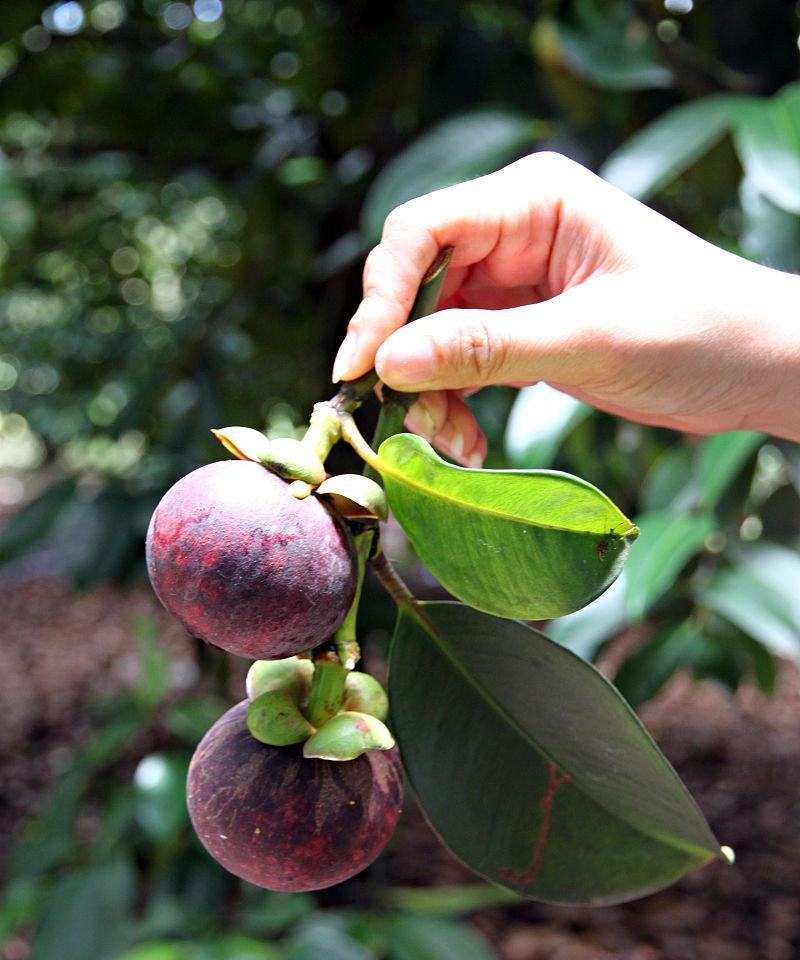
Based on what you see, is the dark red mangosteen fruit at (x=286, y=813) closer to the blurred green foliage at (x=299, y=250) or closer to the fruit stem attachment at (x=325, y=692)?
the fruit stem attachment at (x=325, y=692)

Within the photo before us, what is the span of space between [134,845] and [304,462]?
1535mm

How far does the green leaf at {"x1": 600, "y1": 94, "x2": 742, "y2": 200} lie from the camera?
3.93ft

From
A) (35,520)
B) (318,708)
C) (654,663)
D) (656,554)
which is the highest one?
(318,708)

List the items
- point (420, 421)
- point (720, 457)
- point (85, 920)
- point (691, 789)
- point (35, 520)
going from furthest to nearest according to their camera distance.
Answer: point (691, 789)
point (35, 520)
point (85, 920)
point (720, 457)
point (420, 421)

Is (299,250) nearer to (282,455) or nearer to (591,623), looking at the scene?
(591,623)

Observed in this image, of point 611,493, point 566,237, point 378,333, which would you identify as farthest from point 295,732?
point 611,493

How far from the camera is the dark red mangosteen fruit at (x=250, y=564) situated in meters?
0.46

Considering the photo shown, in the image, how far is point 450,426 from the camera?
30.5 inches

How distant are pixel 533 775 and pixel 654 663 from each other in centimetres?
77

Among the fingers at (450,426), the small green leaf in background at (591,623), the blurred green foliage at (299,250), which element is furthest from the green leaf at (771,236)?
the fingers at (450,426)

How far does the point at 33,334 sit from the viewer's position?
308 cm

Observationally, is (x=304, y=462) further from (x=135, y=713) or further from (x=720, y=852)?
(x=135, y=713)

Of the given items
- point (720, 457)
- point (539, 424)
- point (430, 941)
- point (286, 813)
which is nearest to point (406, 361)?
point (286, 813)

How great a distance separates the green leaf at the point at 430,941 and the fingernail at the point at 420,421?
116cm
